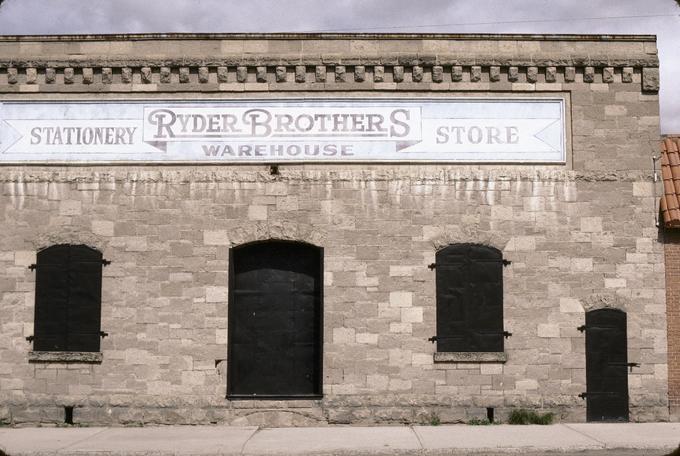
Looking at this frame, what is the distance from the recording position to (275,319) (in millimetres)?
14258

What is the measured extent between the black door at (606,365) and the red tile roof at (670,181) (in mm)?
1834

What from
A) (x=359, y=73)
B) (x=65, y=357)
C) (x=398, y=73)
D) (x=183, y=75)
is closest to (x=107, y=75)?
(x=183, y=75)

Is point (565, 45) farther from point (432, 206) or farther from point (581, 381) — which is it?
point (581, 381)

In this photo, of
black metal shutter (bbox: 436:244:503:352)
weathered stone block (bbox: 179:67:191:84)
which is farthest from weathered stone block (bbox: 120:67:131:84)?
black metal shutter (bbox: 436:244:503:352)

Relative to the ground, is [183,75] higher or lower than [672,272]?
higher

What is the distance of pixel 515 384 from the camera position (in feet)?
45.7

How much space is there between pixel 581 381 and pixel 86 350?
8447 mm

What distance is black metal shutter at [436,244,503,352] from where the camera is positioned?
46.0ft

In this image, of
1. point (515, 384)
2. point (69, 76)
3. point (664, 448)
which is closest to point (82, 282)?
point (69, 76)

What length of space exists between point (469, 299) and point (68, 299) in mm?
6884

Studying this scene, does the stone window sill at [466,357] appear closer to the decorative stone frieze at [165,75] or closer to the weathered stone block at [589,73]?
the weathered stone block at [589,73]

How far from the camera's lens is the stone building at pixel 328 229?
45.7 feet

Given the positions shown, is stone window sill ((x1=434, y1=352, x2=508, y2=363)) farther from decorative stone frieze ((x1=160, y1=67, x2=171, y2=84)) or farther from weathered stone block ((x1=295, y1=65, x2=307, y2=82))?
decorative stone frieze ((x1=160, y1=67, x2=171, y2=84))

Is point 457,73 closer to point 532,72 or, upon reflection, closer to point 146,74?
point 532,72
